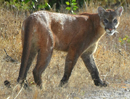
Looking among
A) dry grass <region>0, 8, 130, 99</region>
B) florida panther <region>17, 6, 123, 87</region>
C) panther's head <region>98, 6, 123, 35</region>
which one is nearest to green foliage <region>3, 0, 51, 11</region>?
dry grass <region>0, 8, 130, 99</region>

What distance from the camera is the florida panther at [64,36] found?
4668 mm

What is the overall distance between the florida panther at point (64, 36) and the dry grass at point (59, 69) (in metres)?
0.24

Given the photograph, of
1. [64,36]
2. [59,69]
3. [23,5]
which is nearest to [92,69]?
[59,69]

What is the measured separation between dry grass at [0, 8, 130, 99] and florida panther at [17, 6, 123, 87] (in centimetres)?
24

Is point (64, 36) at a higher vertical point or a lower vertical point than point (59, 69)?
Result: higher

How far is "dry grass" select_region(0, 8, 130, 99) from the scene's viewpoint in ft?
14.7

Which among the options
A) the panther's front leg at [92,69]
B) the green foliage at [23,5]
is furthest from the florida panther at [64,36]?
the green foliage at [23,5]

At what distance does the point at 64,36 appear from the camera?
17.0ft

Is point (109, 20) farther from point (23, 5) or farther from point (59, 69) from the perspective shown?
point (23, 5)

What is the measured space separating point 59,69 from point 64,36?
1.06m

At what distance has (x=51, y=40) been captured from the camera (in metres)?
4.78

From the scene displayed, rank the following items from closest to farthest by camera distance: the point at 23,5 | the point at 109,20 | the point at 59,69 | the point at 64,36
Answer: the point at 64,36 < the point at 109,20 < the point at 59,69 < the point at 23,5

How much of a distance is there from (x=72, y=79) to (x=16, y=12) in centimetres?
370

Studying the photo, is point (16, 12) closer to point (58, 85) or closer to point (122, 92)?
point (58, 85)
